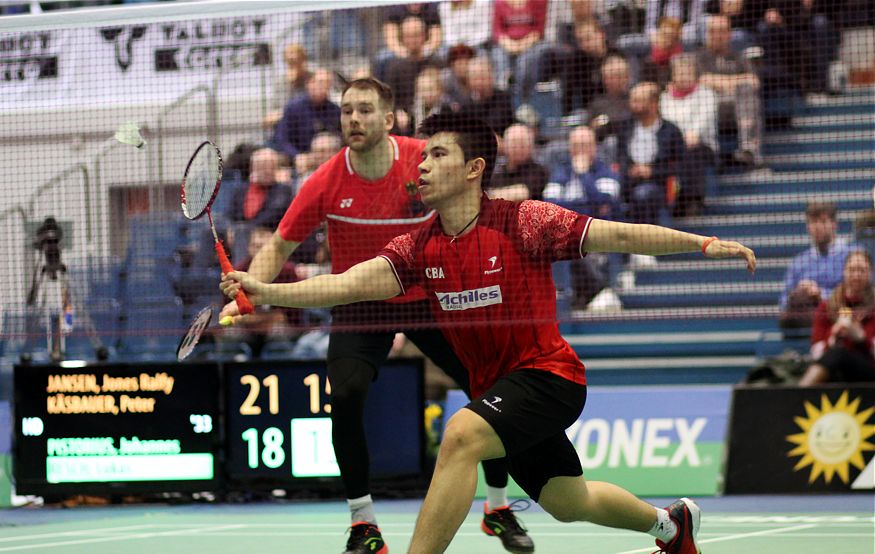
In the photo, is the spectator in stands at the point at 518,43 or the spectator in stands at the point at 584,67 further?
the spectator in stands at the point at 518,43

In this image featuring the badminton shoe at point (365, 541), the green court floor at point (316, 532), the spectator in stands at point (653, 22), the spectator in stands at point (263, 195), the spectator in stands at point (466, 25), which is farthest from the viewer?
the spectator in stands at point (466, 25)

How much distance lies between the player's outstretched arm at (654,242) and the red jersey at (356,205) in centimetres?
188

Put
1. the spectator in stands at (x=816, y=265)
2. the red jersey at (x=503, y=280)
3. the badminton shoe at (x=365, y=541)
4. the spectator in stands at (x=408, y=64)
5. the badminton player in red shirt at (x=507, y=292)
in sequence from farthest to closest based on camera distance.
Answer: the spectator in stands at (x=408, y=64) < the spectator in stands at (x=816, y=265) < the badminton shoe at (x=365, y=541) < the red jersey at (x=503, y=280) < the badminton player in red shirt at (x=507, y=292)

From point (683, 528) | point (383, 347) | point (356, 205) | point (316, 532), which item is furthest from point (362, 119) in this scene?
point (316, 532)

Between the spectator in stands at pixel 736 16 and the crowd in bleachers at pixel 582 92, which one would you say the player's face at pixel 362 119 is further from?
the spectator in stands at pixel 736 16

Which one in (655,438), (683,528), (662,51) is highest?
(662,51)

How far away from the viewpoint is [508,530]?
6.88 metres

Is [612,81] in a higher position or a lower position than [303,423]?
higher

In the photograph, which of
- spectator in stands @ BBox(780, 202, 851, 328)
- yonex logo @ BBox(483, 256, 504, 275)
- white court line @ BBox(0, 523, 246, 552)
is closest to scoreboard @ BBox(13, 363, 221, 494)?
white court line @ BBox(0, 523, 246, 552)

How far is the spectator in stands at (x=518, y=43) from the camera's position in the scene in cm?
1148

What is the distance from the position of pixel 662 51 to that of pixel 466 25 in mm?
1896

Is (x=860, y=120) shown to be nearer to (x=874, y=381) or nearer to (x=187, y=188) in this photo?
(x=874, y=381)

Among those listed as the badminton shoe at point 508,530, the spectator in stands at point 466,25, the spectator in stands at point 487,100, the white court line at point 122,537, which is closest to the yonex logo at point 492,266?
the badminton shoe at point 508,530

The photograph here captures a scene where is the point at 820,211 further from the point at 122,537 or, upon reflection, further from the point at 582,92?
the point at 122,537
